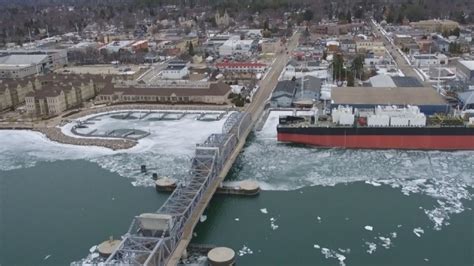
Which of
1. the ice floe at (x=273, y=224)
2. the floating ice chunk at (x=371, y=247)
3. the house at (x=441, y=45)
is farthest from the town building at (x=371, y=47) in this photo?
the floating ice chunk at (x=371, y=247)

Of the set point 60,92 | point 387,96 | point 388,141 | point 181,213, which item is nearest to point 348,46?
point 387,96

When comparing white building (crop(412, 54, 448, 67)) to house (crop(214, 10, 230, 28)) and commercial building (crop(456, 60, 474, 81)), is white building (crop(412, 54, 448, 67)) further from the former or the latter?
house (crop(214, 10, 230, 28))

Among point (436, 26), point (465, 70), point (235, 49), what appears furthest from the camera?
point (436, 26)

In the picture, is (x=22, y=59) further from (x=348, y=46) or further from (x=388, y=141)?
(x=388, y=141)

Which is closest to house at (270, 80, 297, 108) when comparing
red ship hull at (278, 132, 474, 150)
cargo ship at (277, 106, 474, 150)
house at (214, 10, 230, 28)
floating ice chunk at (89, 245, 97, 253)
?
cargo ship at (277, 106, 474, 150)

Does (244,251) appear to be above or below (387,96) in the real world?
below

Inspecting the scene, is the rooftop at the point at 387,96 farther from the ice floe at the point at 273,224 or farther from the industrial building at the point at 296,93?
the ice floe at the point at 273,224

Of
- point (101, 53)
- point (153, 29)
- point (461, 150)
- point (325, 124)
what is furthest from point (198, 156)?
point (153, 29)
